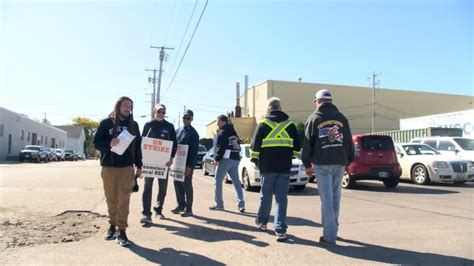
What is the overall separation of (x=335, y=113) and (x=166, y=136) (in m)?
3.03

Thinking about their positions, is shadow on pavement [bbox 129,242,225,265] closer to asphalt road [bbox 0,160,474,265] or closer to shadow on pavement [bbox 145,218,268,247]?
asphalt road [bbox 0,160,474,265]

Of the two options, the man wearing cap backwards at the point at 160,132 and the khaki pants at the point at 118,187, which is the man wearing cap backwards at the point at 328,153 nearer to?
the khaki pants at the point at 118,187

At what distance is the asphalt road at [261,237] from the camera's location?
5.32 m

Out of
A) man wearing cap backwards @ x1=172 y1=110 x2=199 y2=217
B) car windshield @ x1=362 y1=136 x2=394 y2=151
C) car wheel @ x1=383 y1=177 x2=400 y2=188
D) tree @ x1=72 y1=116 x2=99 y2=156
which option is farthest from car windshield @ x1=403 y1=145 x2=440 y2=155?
tree @ x1=72 y1=116 x2=99 y2=156

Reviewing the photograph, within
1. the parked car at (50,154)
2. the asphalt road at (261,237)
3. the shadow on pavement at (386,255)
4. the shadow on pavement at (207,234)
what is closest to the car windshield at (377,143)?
the asphalt road at (261,237)

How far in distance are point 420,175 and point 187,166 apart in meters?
10.8

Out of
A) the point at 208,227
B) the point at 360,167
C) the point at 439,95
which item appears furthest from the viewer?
the point at 439,95

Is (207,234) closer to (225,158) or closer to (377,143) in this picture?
(225,158)

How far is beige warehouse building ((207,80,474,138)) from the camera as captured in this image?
211 feet

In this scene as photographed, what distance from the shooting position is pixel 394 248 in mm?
5844

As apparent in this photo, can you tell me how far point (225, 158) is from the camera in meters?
9.19

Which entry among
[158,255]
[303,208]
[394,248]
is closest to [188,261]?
[158,255]

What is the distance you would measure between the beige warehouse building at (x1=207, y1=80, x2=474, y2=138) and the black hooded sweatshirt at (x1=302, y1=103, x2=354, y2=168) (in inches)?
2186

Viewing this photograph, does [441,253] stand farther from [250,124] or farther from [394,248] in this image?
[250,124]
